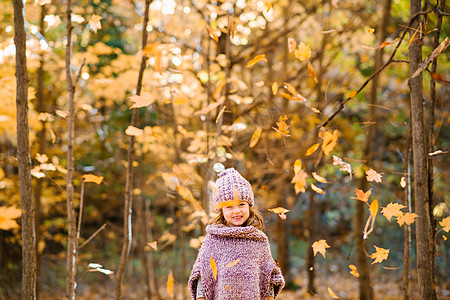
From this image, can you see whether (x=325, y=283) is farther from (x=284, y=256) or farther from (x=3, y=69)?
(x=3, y=69)

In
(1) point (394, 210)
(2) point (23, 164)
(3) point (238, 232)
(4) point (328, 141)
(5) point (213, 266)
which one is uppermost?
Answer: (4) point (328, 141)

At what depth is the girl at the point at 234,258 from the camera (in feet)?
6.15

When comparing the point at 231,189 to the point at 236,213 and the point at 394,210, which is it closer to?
the point at 236,213

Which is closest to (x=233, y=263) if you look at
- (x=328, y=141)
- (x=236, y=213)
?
(x=236, y=213)

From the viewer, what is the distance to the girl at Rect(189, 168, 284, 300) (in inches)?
73.8

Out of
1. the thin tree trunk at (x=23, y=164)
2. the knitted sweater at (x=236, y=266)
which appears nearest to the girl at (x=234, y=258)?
the knitted sweater at (x=236, y=266)

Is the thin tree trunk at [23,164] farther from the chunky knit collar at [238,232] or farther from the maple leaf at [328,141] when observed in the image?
the maple leaf at [328,141]

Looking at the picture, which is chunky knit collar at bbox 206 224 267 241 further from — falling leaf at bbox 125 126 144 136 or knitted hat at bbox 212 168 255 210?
falling leaf at bbox 125 126 144 136

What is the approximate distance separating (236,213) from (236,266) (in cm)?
25

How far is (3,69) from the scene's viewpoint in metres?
4.29

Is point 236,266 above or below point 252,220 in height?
below

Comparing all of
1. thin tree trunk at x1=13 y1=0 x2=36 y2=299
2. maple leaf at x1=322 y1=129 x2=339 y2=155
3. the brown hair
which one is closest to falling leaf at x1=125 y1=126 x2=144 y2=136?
thin tree trunk at x1=13 y1=0 x2=36 y2=299

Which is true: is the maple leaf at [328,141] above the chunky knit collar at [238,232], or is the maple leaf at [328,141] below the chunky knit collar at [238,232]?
above

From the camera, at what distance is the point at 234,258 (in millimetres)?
1906
